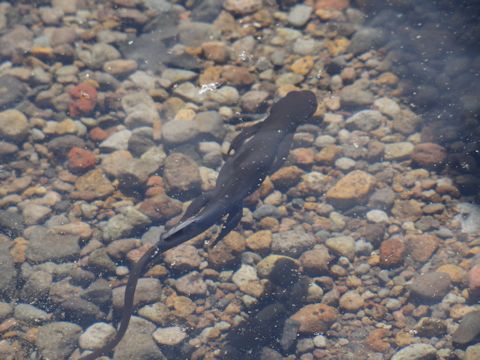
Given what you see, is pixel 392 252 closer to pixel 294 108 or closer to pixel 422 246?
pixel 422 246

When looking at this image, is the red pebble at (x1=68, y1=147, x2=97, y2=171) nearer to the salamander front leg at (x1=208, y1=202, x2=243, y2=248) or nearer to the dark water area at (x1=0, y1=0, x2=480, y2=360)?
the dark water area at (x1=0, y1=0, x2=480, y2=360)

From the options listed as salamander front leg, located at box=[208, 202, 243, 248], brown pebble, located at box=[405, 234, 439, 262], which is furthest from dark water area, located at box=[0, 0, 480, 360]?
salamander front leg, located at box=[208, 202, 243, 248]

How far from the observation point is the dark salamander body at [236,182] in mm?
4133

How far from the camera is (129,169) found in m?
5.64

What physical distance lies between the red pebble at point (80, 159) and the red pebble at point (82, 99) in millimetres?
637

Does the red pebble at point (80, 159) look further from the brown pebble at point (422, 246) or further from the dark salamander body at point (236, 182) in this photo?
the brown pebble at point (422, 246)

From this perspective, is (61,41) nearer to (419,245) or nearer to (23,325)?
(23,325)

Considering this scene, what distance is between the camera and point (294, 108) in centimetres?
574

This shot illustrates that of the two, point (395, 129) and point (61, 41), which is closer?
point (395, 129)

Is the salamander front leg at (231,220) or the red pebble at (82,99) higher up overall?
the red pebble at (82,99)

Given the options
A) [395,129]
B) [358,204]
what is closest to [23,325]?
[358,204]

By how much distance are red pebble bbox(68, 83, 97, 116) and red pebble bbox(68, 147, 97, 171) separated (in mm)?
637

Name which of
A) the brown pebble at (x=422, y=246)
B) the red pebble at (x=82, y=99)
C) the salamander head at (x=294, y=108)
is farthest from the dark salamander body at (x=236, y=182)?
the red pebble at (x=82, y=99)

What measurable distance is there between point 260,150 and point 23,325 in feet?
9.88
